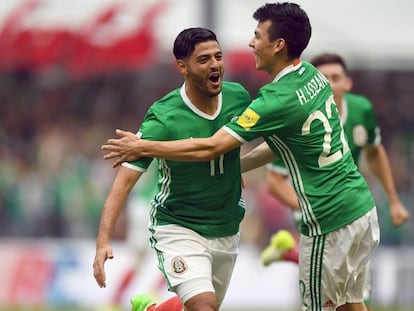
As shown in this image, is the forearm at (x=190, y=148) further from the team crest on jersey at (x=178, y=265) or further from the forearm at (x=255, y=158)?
the forearm at (x=255, y=158)

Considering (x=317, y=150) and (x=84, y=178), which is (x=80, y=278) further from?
(x=317, y=150)

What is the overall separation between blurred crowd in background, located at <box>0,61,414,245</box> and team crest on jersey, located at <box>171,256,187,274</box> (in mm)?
10251

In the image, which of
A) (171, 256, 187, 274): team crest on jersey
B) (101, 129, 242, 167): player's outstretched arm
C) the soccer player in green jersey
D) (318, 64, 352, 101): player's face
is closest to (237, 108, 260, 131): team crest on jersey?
(101, 129, 242, 167): player's outstretched arm

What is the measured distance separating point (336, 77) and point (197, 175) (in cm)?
206

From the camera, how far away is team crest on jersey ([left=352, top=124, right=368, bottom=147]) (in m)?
10.9

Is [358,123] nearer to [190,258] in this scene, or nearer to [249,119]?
[190,258]

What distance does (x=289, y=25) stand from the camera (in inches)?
340

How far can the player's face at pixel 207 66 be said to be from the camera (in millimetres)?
8836

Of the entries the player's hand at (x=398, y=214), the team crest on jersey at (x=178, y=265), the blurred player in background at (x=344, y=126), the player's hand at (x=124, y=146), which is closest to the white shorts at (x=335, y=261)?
the team crest on jersey at (x=178, y=265)

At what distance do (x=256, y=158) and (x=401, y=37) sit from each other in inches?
535

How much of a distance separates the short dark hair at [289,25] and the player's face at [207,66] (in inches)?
15.0

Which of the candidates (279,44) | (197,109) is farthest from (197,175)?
(279,44)

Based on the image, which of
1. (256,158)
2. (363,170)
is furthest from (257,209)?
(256,158)

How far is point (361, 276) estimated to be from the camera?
9.21 m
